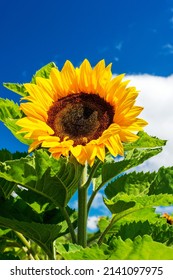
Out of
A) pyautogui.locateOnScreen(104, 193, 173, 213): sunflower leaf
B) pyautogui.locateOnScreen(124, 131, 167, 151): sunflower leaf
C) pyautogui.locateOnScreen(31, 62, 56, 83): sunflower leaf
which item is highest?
pyautogui.locateOnScreen(31, 62, 56, 83): sunflower leaf

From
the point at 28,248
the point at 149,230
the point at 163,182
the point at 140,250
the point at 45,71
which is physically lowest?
the point at 140,250

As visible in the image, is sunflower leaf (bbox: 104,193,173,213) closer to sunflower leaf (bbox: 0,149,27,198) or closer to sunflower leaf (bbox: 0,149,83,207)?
sunflower leaf (bbox: 0,149,83,207)

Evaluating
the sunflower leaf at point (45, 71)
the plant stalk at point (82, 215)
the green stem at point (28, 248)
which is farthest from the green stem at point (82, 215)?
the sunflower leaf at point (45, 71)

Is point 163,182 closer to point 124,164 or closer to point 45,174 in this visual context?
point 124,164

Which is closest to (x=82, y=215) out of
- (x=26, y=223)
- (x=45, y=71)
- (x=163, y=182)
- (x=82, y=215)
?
(x=82, y=215)

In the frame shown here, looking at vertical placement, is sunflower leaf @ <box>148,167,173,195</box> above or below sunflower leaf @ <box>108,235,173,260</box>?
above

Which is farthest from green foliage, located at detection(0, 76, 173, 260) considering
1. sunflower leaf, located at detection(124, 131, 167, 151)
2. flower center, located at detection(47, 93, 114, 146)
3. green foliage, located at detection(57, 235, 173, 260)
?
green foliage, located at detection(57, 235, 173, 260)

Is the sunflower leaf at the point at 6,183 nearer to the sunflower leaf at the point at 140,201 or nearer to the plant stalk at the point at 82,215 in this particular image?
the plant stalk at the point at 82,215
